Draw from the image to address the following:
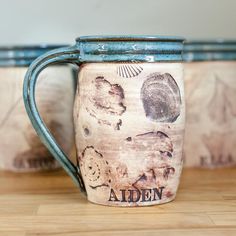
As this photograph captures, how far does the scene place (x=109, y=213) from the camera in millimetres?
598

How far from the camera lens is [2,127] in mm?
796

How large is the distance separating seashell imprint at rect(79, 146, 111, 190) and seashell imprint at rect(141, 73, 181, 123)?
0.08 meters

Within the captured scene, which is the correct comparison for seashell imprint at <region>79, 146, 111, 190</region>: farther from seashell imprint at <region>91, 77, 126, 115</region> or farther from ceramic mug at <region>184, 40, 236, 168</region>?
ceramic mug at <region>184, 40, 236, 168</region>

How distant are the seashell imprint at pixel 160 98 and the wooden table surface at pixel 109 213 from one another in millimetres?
107

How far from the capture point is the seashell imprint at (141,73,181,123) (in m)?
0.60

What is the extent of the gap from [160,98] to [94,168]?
0.11 m

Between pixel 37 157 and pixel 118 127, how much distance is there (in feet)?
0.82

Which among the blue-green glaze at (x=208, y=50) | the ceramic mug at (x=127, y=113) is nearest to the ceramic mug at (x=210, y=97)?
the blue-green glaze at (x=208, y=50)

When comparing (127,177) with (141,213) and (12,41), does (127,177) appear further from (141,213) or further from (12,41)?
(12,41)

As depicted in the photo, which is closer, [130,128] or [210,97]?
[130,128]

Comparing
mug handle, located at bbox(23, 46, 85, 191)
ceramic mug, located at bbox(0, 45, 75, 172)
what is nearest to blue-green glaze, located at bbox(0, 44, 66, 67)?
ceramic mug, located at bbox(0, 45, 75, 172)

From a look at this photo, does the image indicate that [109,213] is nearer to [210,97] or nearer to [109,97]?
[109,97]

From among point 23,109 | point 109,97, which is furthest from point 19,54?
point 109,97

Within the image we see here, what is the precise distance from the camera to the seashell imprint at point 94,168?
614 millimetres
